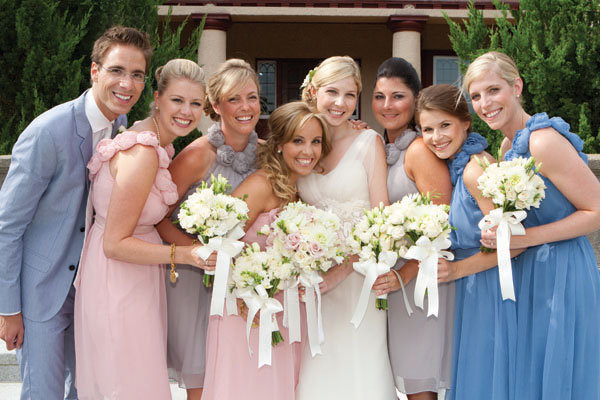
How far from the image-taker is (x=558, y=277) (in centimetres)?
309

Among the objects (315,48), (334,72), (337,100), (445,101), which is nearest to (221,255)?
(337,100)

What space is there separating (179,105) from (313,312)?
4.81 feet

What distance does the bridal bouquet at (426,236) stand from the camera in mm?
3014

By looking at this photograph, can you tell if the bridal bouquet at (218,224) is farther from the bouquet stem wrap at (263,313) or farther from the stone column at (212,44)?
the stone column at (212,44)

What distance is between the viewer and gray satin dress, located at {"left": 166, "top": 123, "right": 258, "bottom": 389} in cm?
367

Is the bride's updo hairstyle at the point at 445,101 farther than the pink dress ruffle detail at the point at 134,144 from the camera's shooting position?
Yes

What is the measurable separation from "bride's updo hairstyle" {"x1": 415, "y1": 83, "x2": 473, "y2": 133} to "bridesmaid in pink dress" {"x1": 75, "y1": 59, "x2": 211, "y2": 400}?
1.54 metres

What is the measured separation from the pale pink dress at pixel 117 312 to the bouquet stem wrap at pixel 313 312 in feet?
2.74

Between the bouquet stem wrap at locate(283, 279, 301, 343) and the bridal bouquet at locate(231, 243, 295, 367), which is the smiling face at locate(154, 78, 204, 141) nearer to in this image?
the bridal bouquet at locate(231, 243, 295, 367)

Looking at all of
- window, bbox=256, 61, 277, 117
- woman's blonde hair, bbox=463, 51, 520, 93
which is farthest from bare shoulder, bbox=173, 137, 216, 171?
window, bbox=256, 61, 277, 117

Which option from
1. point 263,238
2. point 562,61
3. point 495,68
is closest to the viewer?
point 495,68

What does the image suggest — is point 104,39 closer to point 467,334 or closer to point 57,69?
point 467,334

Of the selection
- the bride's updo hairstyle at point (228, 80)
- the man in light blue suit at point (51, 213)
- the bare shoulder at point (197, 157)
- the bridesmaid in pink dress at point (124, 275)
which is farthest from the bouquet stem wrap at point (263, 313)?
the bride's updo hairstyle at point (228, 80)

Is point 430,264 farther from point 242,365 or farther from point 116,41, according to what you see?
point 116,41
